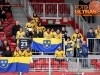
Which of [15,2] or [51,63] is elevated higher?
[15,2]

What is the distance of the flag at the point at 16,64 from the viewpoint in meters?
22.4

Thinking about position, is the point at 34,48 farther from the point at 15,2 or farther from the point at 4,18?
the point at 15,2

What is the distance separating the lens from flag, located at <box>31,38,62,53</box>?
79.6 feet

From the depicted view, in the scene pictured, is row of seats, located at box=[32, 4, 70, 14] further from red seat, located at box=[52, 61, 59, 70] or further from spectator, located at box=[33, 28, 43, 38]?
red seat, located at box=[52, 61, 59, 70]

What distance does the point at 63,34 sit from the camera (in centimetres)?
2484

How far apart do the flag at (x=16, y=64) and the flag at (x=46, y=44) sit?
81.5 inches

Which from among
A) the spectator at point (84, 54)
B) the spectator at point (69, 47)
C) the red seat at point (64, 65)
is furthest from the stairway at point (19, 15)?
the red seat at point (64, 65)

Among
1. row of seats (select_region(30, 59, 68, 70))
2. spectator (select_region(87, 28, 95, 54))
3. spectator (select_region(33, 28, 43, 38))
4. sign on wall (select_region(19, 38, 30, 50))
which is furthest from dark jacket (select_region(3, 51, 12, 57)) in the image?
spectator (select_region(87, 28, 95, 54))

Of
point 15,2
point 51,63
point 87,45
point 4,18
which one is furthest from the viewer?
point 15,2

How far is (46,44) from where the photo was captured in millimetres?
24297

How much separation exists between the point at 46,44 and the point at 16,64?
2.51m

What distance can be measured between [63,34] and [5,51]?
3.63 m

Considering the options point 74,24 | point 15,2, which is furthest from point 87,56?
point 15,2

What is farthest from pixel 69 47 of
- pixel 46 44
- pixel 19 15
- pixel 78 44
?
pixel 19 15
